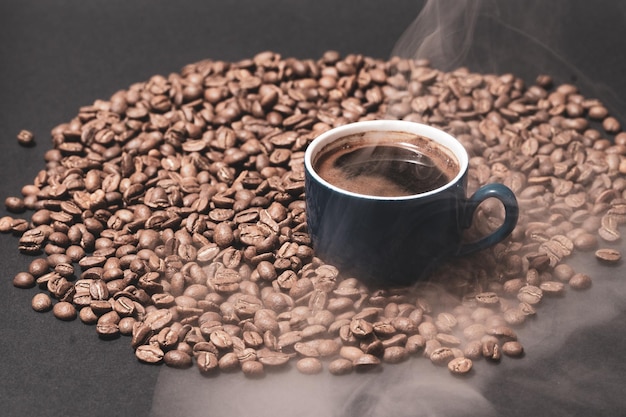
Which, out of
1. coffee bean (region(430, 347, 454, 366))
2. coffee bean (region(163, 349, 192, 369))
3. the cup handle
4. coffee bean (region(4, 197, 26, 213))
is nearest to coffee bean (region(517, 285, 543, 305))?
the cup handle

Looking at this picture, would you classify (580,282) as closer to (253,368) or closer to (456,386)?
(456,386)

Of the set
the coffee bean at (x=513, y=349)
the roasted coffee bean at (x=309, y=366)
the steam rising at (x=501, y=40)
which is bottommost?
the roasted coffee bean at (x=309, y=366)

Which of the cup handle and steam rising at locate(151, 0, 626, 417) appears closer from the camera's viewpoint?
steam rising at locate(151, 0, 626, 417)

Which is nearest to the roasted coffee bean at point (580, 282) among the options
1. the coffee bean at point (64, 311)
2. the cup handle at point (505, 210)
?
the cup handle at point (505, 210)

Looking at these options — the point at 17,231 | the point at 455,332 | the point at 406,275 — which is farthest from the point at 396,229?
the point at 17,231

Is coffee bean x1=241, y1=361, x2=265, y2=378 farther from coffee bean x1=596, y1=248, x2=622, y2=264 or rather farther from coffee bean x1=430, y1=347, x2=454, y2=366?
coffee bean x1=596, y1=248, x2=622, y2=264

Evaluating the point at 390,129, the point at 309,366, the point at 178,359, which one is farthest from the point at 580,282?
the point at 178,359

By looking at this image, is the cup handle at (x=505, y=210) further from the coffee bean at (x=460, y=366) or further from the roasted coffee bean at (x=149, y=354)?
the roasted coffee bean at (x=149, y=354)
